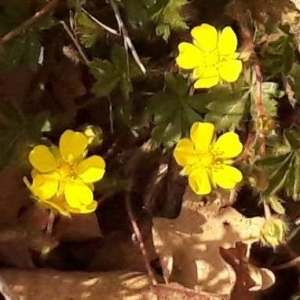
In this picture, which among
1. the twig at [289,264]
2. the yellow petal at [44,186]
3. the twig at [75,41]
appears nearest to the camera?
the yellow petal at [44,186]

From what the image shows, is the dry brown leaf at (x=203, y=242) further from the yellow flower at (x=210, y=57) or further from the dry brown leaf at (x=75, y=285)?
the yellow flower at (x=210, y=57)

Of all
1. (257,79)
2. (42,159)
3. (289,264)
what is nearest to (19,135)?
(42,159)

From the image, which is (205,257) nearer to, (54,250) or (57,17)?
(54,250)

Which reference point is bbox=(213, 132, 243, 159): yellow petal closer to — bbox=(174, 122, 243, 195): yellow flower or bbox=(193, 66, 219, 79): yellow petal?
bbox=(174, 122, 243, 195): yellow flower

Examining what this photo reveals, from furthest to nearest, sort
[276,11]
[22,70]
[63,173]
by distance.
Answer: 1. [22,70]
2. [276,11]
3. [63,173]

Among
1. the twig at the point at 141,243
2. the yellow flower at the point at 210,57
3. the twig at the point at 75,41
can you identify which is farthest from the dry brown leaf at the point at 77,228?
the yellow flower at the point at 210,57

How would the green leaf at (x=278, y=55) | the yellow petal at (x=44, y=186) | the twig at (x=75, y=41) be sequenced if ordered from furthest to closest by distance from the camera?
the twig at (x=75, y=41), the green leaf at (x=278, y=55), the yellow petal at (x=44, y=186)

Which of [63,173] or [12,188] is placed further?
[12,188]

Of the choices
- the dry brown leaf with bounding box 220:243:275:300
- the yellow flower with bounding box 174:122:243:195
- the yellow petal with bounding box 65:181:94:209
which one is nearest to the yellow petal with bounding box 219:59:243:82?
the yellow flower with bounding box 174:122:243:195

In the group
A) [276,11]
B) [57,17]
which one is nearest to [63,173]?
[57,17]
